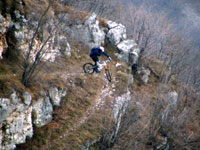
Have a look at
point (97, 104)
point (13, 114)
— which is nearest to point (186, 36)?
point (97, 104)

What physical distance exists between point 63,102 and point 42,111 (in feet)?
8.63

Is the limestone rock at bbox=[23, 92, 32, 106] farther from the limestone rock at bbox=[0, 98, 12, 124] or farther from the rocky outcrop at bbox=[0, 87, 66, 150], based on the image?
the limestone rock at bbox=[0, 98, 12, 124]

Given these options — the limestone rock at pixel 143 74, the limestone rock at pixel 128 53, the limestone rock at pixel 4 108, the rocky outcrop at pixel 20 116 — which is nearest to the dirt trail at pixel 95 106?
the rocky outcrop at pixel 20 116

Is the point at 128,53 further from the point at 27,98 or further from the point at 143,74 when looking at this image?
the point at 27,98

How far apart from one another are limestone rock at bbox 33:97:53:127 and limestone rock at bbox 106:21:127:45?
1873cm

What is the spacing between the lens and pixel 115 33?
29359 millimetres

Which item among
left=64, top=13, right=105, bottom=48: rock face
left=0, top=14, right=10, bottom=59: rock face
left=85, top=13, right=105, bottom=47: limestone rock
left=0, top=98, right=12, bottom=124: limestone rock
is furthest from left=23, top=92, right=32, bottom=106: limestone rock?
left=85, top=13, right=105, bottom=47: limestone rock

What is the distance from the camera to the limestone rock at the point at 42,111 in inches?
495

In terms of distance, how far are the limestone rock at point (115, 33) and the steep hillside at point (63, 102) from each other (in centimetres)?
628

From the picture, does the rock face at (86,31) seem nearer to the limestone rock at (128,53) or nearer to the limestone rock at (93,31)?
the limestone rock at (93,31)

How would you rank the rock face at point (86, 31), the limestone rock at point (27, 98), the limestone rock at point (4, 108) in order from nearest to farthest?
the limestone rock at point (4, 108) < the limestone rock at point (27, 98) < the rock face at point (86, 31)

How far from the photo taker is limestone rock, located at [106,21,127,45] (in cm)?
2915

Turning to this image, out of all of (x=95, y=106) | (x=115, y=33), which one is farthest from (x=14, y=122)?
(x=115, y=33)

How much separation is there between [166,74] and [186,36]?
60.7 feet
